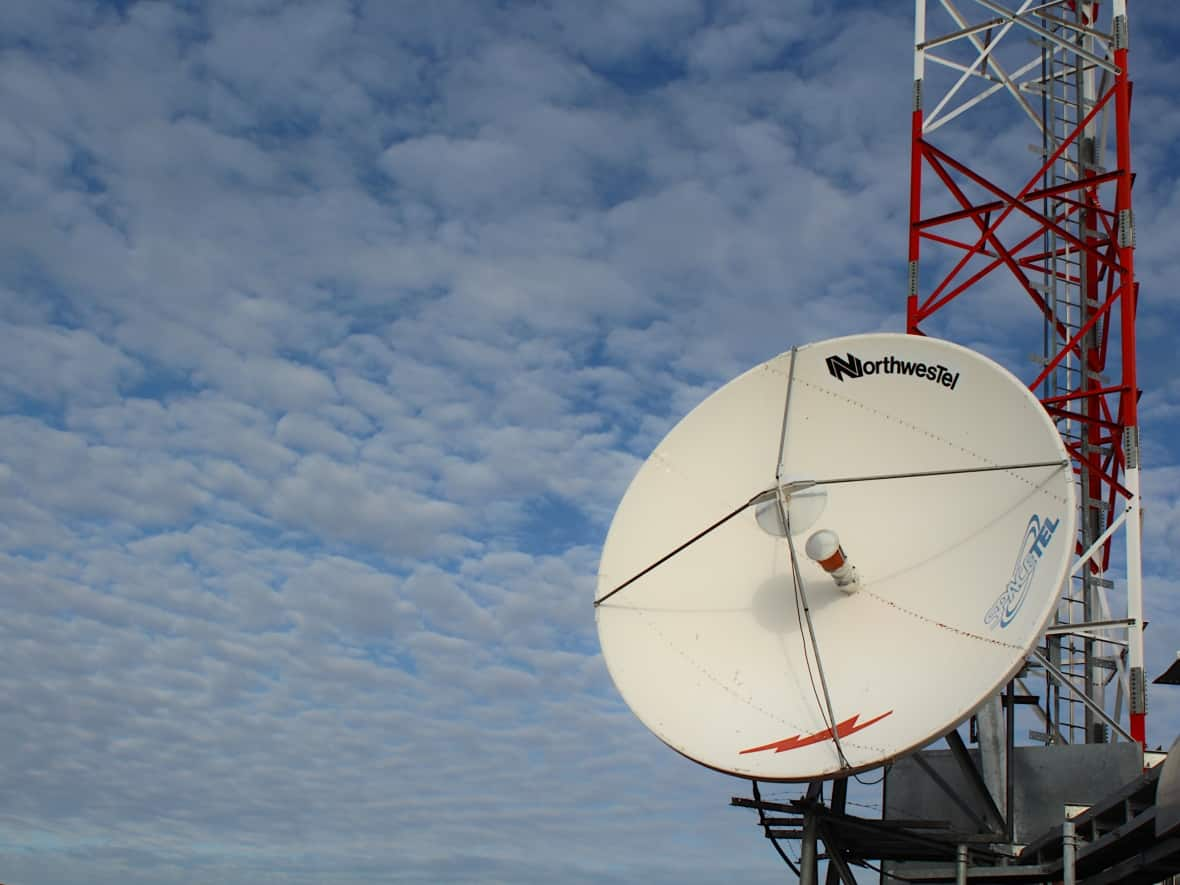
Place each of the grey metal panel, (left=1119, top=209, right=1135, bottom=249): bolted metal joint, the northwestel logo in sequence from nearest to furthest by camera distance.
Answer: the northwestel logo
the grey metal panel
(left=1119, top=209, right=1135, bottom=249): bolted metal joint

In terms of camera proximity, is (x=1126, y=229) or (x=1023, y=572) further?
(x=1126, y=229)

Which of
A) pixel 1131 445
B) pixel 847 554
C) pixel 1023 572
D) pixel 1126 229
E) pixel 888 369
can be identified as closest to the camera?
pixel 1023 572

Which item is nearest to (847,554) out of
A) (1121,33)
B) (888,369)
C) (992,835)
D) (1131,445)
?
(888,369)

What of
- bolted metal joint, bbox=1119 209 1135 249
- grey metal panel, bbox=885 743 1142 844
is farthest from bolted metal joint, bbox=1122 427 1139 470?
grey metal panel, bbox=885 743 1142 844

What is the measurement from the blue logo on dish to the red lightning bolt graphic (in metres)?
1.94

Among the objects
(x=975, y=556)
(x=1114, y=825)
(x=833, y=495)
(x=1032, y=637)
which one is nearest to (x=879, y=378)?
(x=833, y=495)

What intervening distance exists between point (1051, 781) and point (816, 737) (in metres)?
6.14

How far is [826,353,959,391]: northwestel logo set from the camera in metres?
21.3

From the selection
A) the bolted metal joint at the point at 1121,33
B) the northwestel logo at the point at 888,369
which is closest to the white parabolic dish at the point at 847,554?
the northwestel logo at the point at 888,369

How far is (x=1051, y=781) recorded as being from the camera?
23.2m

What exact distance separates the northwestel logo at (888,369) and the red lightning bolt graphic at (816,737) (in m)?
5.30

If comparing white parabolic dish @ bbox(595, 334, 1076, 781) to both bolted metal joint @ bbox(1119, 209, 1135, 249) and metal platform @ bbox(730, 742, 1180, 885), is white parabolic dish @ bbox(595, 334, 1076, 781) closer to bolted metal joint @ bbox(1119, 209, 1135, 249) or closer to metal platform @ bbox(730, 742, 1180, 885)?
metal platform @ bbox(730, 742, 1180, 885)

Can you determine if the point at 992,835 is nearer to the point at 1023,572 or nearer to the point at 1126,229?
the point at 1023,572

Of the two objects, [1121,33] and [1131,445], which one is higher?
[1121,33]
